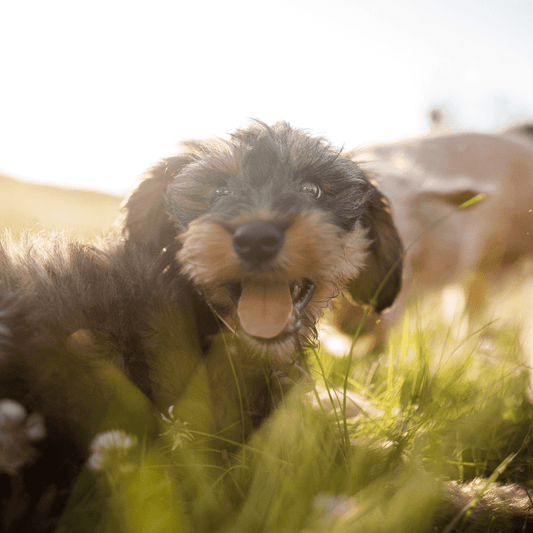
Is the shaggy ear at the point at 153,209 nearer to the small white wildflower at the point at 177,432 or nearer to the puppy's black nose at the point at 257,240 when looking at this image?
the puppy's black nose at the point at 257,240

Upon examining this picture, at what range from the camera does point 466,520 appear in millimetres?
1287

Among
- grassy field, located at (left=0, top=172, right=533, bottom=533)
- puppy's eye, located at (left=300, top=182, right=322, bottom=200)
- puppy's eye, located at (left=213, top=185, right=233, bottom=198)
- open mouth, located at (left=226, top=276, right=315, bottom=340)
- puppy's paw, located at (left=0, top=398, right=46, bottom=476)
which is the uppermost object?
puppy's eye, located at (left=300, top=182, right=322, bottom=200)

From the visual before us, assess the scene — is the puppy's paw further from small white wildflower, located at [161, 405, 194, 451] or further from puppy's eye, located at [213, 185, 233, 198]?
puppy's eye, located at [213, 185, 233, 198]

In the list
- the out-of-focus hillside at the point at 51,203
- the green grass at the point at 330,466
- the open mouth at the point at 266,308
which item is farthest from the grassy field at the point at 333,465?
the out-of-focus hillside at the point at 51,203

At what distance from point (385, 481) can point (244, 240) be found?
3.29 ft

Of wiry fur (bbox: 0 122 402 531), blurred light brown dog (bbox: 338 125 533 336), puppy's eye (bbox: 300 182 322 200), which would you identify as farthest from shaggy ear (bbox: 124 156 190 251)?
blurred light brown dog (bbox: 338 125 533 336)

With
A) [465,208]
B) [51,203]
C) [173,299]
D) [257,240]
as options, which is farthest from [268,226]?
[51,203]

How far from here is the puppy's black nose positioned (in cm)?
158

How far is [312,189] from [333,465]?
1288mm

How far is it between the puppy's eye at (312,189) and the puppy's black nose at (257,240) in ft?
1.63

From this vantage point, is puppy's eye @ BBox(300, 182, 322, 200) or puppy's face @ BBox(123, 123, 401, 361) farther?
puppy's eye @ BBox(300, 182, 322, 200)

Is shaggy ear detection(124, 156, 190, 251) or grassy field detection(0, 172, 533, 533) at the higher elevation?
shaggy ear detection(124, 156, 190, 251)

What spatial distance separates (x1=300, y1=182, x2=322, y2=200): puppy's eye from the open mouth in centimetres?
55

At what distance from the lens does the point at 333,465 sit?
146cm
